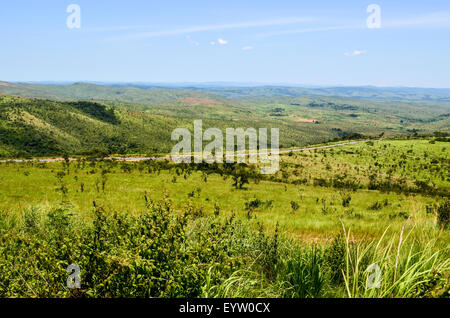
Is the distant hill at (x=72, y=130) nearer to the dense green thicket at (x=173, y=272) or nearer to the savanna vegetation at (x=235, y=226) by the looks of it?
the savanna vegetation at (x=235, y=226)

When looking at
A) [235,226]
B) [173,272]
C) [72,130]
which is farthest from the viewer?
[72,130]

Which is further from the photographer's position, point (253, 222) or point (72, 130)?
point (72, 130)

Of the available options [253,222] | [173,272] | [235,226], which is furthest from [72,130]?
[173,272]

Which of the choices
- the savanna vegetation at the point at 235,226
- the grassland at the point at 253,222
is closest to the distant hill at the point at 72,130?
the grassland at the point at 253,222

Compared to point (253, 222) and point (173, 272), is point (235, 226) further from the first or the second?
point (173, 272)

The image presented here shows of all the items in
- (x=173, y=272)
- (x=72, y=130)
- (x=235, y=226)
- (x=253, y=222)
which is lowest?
(x=253, y=222)

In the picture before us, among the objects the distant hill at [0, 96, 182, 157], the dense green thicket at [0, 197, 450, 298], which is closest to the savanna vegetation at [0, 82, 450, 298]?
the dense green thicket at [0, 197, 450, 298]

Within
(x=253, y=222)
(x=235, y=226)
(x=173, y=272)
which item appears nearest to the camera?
(x=173, y=272)

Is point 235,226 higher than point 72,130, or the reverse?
point 72,130

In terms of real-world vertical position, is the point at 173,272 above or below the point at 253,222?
above

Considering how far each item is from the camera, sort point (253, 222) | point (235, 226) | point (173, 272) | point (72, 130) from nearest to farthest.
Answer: point (173, 272) → point (235, 226) → point (253, 222) → point (72, 130)

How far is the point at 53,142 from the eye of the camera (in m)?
104

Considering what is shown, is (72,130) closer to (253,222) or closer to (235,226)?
(253,222)
